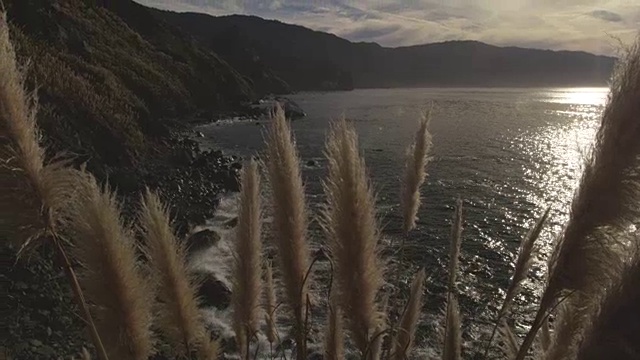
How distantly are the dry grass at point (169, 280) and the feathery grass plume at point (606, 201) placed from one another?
149cm

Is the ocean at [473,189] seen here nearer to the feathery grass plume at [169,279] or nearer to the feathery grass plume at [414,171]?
the feathery grass plume at [414,171]

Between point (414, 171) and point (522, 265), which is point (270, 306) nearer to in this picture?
point (414, 171)

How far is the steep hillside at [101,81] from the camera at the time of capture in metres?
16.3

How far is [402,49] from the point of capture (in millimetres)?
198750

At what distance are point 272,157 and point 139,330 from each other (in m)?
0.87

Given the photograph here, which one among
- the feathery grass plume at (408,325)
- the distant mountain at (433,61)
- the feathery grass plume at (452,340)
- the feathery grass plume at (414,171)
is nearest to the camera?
the feathery grass plume at (452,340)

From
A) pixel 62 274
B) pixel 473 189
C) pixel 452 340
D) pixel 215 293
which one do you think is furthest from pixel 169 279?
pixel 473 189

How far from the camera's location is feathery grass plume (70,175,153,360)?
5.83ft

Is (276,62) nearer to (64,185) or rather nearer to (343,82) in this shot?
(343,82)

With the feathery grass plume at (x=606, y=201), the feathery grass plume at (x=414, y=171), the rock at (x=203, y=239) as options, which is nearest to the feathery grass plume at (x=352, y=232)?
the feathery grass plume at (x=606, y=201)

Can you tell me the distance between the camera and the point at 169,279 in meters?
2.15

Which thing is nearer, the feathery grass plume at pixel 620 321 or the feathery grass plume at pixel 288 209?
the feathery grass plume at pixel 620 321

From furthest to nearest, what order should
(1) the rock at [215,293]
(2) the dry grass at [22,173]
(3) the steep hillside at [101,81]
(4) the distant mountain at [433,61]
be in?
(4) the distant mountain at [433,61]
(3) the steep hillside at [101,81]
(1) the rock at [215,293]
(2) the dry grass at [22,173]

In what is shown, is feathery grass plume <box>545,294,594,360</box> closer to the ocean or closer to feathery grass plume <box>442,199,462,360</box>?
the ocean
